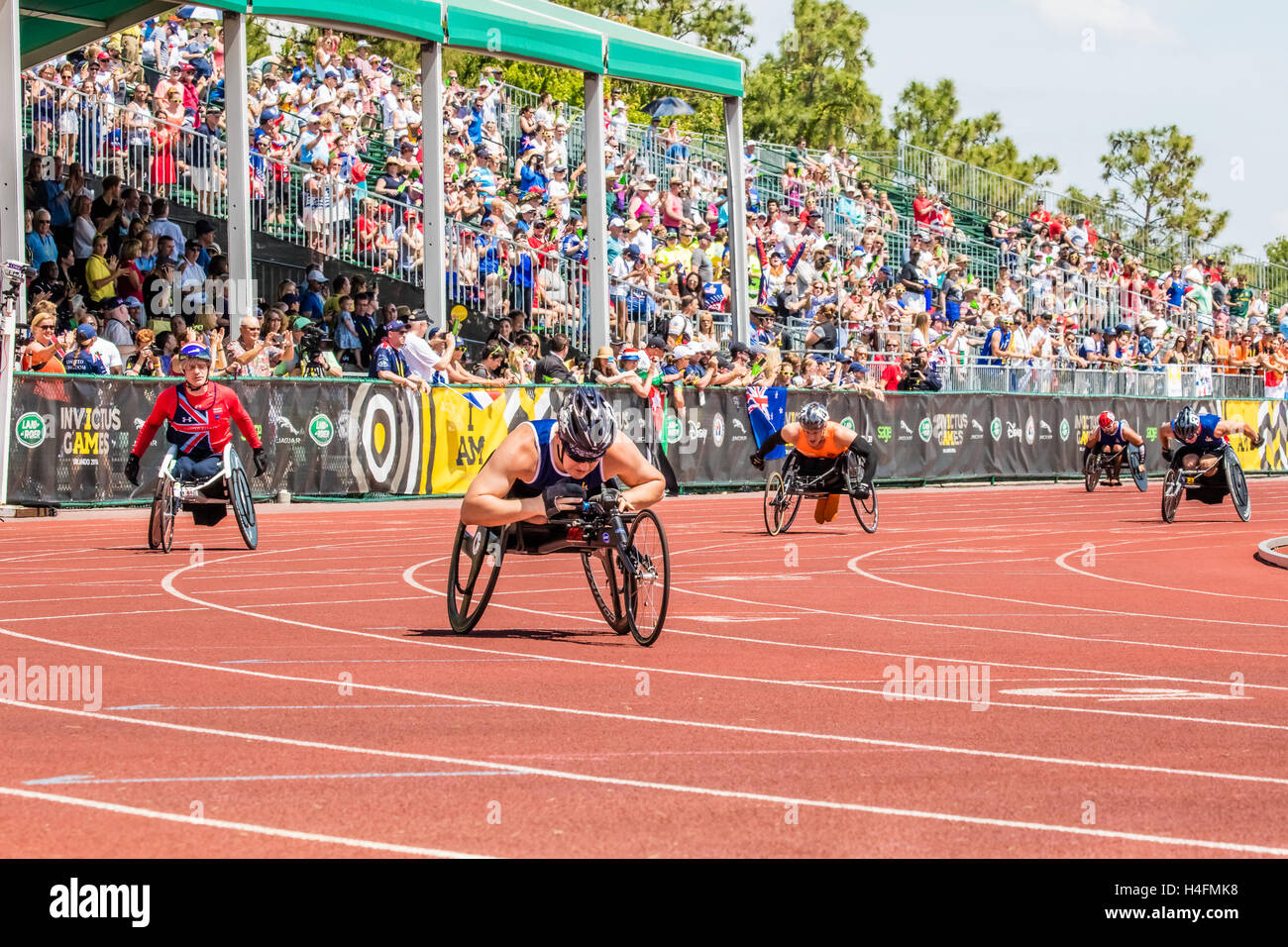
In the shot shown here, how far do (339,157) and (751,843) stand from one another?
23354mm

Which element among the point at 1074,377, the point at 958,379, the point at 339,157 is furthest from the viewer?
the point at 1074,377

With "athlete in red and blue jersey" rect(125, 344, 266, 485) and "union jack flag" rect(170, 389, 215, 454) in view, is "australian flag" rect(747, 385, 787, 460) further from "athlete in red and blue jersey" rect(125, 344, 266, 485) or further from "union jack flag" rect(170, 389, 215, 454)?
"union jack flag" rect(170, 389, 215, 454)

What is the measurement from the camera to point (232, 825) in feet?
20.5

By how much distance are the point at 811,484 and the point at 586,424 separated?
1056 cm

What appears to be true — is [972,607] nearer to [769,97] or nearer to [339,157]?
[339,157]

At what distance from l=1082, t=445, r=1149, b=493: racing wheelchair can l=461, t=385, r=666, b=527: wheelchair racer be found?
77.1 feet

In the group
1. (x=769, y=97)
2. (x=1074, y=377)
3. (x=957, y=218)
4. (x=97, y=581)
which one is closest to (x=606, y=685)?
(x=97, y=581)

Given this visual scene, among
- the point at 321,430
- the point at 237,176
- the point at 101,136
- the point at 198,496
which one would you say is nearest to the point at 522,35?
the point at 237,176

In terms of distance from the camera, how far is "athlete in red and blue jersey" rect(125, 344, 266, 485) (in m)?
17.6

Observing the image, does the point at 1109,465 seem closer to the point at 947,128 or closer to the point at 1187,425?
the point at 1187,425

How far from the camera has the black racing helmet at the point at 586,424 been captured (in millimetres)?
10648

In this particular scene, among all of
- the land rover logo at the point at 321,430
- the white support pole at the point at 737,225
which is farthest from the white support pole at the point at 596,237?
the land rover logo at the point at 321,430

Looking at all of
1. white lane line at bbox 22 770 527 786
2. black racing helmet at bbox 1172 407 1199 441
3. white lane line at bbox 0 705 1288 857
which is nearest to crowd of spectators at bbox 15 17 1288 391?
black racing helmet at bbox 1172 407 1199 441

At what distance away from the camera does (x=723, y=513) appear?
25297mm
